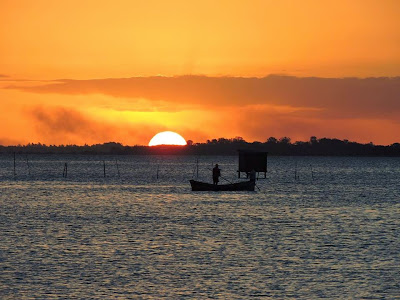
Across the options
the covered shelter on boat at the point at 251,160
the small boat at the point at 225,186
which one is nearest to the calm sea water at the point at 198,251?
the small boat at the point at 225,186

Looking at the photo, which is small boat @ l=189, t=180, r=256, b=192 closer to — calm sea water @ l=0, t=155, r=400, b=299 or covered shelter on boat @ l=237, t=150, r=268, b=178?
calm sea water @ l=0, t=155, r=400, b=299

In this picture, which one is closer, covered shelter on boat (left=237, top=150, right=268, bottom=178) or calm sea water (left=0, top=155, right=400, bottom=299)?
calm sea water (left=0, top=155, right=400, bottom=299)

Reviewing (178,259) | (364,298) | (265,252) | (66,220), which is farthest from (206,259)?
(66,220)

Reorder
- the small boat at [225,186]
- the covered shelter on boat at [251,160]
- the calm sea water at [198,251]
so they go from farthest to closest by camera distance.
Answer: the covered shelter on boat at [251,160] < the small boat at [225,186] < the calm sea water at [198,251]

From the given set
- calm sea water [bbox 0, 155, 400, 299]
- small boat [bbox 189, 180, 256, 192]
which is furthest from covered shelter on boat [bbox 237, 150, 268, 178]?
calm sea water [bbox 0, 155, 400, 299]

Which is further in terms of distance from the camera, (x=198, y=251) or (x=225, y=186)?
(x=225, y=186)

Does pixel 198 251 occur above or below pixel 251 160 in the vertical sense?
below

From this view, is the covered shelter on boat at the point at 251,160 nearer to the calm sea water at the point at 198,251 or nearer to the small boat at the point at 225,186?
the small boat at the point at 225,186

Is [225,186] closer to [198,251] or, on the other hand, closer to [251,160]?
[251,160]

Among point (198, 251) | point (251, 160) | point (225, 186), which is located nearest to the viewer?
point (198, 251)

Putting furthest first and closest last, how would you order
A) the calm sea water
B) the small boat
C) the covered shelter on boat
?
the covered shelter on boat
the small boat
the calm sea water

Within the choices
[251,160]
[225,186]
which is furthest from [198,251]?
[251,160]

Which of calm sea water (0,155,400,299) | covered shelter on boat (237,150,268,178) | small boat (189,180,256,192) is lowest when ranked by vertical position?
calm sea water (0,155,400,299)

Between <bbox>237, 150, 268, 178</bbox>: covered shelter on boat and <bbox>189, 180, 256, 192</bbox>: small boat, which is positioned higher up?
<bbox>237, 150, 268, 178</bbox>: covered shelter on boat
